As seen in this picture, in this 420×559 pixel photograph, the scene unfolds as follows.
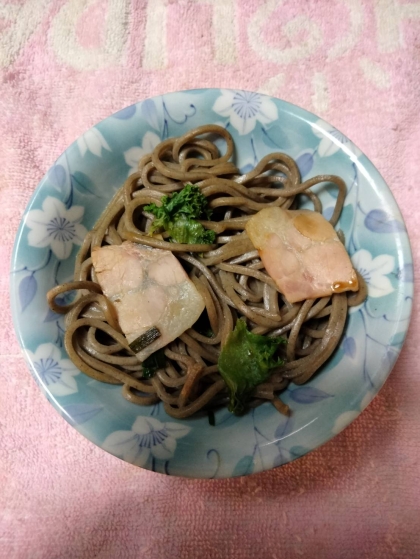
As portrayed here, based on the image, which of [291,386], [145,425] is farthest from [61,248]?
[291,386]

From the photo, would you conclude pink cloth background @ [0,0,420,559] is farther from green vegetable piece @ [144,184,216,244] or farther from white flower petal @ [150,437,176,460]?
green vegetable piece @ [144,184,216,244]

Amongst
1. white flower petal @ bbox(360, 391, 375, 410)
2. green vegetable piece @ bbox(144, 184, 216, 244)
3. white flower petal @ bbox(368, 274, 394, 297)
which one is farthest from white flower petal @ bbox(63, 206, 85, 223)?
white flower petal @ bbox(360, 391, 375, 410)

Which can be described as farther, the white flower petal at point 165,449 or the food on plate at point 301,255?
the food on plate at point 301,255

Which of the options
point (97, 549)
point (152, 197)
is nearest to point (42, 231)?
point (152, 197)

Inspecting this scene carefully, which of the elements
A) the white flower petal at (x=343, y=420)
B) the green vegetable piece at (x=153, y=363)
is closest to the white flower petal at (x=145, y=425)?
the green vegetable piece at (x=153, y=363)

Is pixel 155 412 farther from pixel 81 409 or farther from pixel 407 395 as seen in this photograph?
pixel 407 395

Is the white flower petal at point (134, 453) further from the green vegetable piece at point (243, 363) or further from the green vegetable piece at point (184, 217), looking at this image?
the green vegetable piece at point (184, 217)
